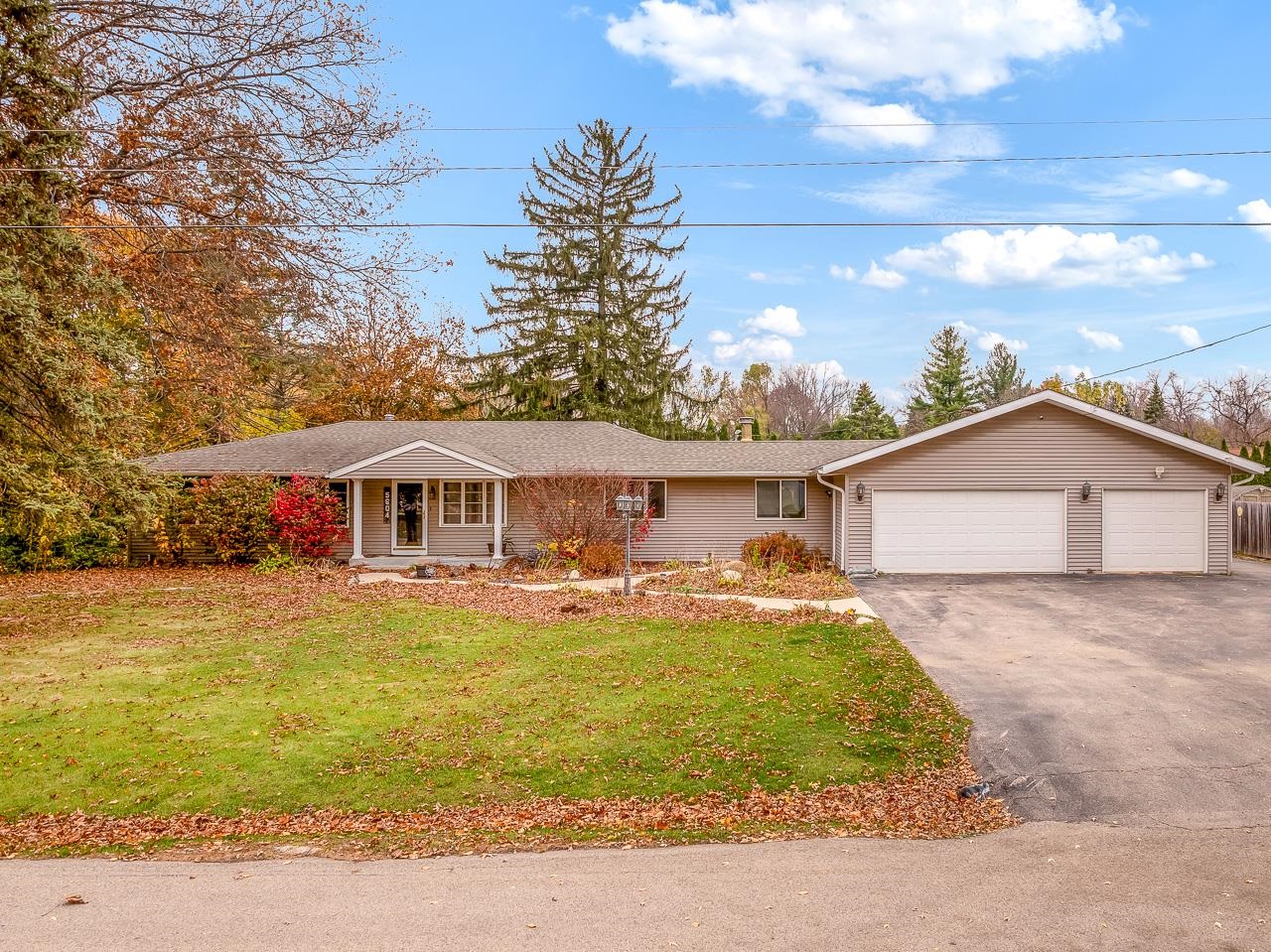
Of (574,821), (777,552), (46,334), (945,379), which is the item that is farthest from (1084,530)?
(945,379)

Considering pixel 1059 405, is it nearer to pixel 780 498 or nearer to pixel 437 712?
pixel 780 498

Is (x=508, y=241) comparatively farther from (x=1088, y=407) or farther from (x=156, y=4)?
(x=1088, y=407)

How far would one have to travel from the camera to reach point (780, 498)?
1870 cm

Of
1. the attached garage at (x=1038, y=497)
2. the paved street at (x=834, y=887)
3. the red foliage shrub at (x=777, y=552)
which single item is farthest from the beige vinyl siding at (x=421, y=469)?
the paved street at (x=834, y=887)

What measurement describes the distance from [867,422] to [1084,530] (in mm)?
21356

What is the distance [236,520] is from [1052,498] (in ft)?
59.6

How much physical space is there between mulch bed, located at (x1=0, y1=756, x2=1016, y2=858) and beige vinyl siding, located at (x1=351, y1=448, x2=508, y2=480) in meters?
Answer: 12.3

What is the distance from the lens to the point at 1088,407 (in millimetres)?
15602

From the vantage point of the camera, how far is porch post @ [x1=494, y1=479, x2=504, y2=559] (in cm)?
1777

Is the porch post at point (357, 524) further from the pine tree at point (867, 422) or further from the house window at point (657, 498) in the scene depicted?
the pine tree at point (867, 422)

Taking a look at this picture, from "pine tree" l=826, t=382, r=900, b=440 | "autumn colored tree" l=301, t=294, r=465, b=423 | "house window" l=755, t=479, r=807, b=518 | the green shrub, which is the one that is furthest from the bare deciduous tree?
the green shrub

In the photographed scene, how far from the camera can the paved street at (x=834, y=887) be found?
3.74 metres

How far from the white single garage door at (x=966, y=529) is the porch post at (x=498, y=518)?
8.65 m

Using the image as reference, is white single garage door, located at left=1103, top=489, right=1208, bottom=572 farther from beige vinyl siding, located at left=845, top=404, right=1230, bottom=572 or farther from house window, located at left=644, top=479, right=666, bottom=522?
house window, located at left=644, top=479, right=666, bottom=522
